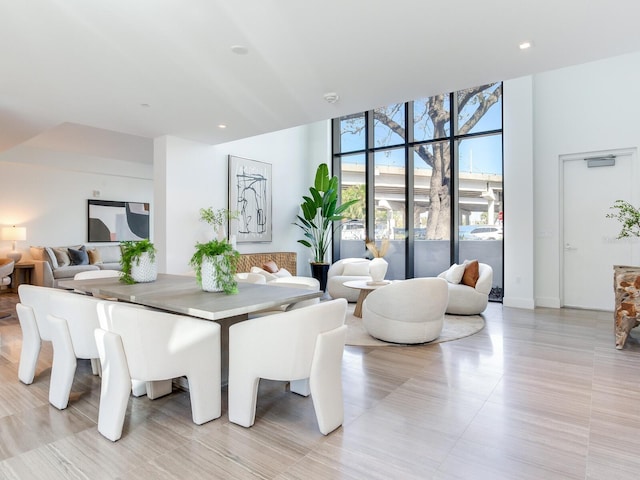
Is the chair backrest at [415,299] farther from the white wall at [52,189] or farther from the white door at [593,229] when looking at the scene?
the white wall at [52,189]

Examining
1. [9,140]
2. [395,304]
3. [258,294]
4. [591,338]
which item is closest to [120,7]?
[258,294]

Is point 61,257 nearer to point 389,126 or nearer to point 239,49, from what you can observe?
point 239,49

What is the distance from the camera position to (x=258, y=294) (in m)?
2.64

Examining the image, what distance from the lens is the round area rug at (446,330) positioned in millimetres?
3994

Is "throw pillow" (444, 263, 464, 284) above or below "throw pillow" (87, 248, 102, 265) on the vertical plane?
below

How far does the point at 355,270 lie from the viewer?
22.2 feet

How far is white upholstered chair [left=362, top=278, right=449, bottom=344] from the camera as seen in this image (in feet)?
12.4

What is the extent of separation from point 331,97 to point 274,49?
117 centimetres

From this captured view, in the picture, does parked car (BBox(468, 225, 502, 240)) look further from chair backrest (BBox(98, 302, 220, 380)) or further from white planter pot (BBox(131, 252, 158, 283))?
chair backrest (BBox(98, 302, 220, 380))

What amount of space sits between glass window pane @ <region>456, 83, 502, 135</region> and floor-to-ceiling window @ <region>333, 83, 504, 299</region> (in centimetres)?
2

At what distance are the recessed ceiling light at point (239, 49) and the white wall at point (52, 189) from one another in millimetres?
6811

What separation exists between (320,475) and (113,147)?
779 centimetres

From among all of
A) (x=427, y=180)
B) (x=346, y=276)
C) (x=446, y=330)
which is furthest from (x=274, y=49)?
(x=427, y=180)

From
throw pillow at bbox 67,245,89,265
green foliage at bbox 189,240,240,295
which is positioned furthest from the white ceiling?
throw pillow at bbox 67,245,89,265
